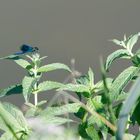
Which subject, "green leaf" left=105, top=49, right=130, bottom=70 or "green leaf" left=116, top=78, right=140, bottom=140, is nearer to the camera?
"green leaf" left=116, top=78, right=140, bottom=140

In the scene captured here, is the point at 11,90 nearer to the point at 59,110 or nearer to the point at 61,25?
the point at 59,110

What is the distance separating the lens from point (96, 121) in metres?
0.96

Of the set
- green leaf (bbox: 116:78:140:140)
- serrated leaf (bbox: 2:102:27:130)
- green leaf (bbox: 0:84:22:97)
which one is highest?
green leaf (bbox: 116:78:140:140)

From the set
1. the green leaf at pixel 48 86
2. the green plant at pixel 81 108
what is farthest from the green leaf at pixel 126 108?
the green leaf at pixel 48 86

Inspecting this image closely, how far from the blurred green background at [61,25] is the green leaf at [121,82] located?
112 cm

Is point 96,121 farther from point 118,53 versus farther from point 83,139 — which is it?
point 118,53

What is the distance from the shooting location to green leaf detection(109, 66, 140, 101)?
955mm

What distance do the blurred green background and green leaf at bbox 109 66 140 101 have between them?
3.69 feet

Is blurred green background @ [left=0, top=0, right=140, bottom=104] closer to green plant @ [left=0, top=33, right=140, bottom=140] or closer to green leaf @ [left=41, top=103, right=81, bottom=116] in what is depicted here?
green plant @ [left=0, top=33, right=140, bottom=140]

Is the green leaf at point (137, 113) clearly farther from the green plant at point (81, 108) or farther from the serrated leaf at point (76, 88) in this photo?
the serrated leaf at point (76, 88)

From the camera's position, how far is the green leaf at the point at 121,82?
37.6 inches

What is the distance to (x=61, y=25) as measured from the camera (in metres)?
2.15

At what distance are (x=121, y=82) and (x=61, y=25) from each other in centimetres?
119

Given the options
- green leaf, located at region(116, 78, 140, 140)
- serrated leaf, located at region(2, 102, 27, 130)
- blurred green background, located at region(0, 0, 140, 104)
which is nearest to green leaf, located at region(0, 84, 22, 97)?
serrated leaf, located at region(2, 102, 27, 130)
